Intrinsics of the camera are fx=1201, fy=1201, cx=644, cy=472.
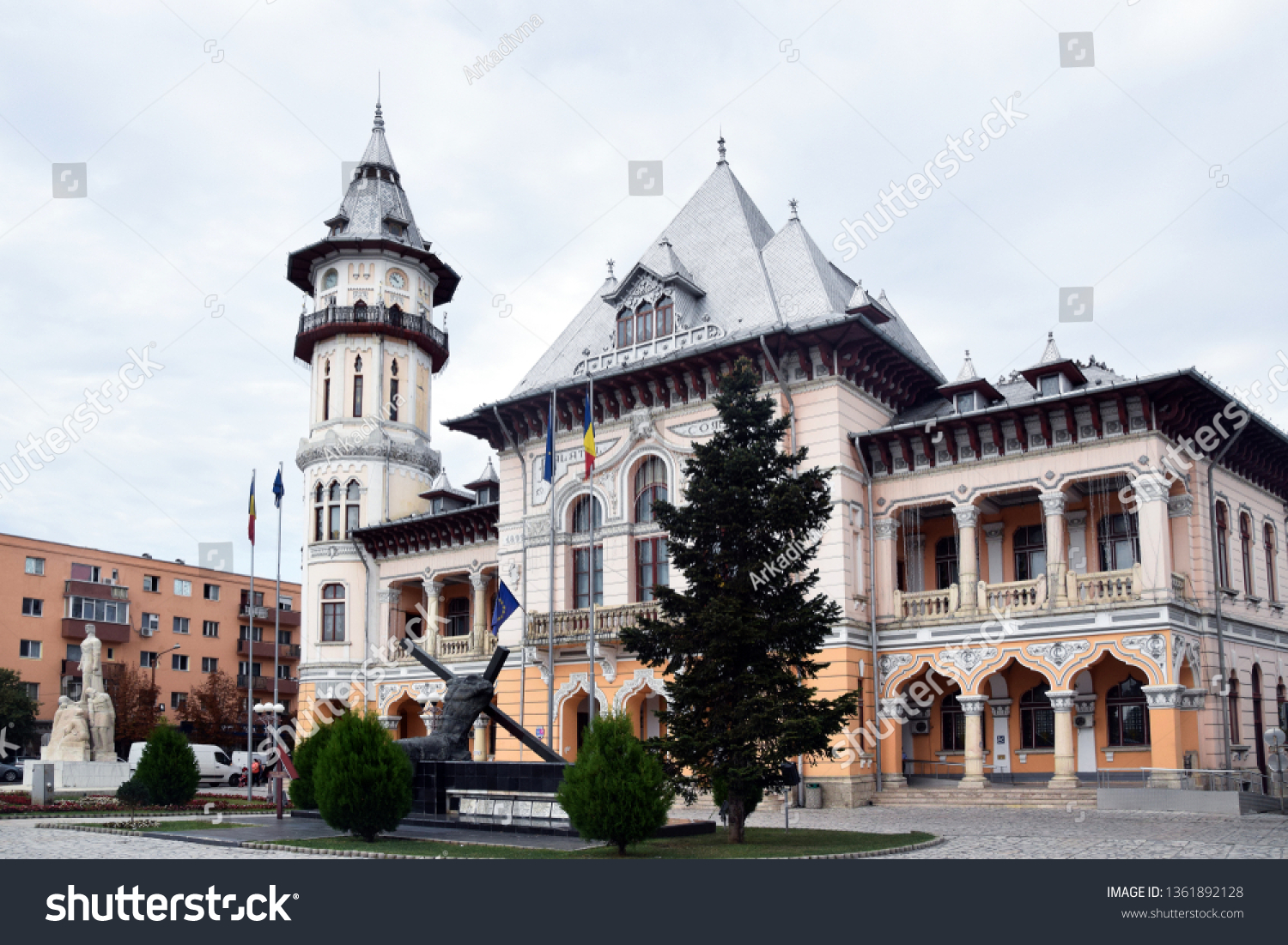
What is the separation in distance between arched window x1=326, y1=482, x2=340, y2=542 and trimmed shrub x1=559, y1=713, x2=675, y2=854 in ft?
105

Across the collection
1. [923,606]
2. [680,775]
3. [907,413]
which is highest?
[907,413]

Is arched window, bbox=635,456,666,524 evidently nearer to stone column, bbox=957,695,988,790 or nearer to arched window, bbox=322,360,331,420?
stone column, bbox=957,695,988,790

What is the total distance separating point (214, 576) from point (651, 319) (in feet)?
153

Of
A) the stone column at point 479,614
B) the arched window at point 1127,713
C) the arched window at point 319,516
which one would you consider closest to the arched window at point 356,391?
the arched window at point 319,516

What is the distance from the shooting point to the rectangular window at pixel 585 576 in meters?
37.1

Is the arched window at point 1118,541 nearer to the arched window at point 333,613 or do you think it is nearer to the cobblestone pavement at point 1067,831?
the cobblestone pavement at point 1067,831

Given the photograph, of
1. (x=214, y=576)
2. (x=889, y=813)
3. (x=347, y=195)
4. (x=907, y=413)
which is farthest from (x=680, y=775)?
(x=214, y=576)

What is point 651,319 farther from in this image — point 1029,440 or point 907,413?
point 1029,440

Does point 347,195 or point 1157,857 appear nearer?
point 1157,857

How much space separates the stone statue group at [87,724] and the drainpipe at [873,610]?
78.8 feet

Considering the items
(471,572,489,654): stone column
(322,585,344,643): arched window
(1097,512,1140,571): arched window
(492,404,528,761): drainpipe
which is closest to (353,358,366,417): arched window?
(322,585,344,643): arched window

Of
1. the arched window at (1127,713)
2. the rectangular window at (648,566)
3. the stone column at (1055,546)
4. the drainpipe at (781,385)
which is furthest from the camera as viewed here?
the rectangular window at (648,566)

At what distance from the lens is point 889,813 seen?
91.8 ft

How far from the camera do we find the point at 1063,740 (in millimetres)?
29609
